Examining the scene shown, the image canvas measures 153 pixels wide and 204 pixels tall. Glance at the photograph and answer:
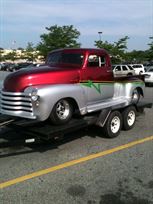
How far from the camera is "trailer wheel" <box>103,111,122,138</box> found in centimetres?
704

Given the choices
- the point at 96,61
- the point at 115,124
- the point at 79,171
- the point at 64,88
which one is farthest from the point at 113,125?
the point at 79,171

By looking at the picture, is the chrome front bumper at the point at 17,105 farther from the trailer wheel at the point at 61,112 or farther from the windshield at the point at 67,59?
the windshield at the point at 67,59

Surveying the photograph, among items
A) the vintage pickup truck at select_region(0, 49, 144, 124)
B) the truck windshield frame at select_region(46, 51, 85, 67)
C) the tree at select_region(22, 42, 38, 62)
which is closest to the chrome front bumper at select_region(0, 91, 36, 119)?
the vintage pickup truck at select_region(0, 49, 144, 124)

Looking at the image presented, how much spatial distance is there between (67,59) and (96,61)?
728 mm

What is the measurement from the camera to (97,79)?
7.21m

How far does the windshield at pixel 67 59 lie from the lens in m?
7.09

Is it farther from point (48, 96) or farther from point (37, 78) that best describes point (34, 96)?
point (37, 78)

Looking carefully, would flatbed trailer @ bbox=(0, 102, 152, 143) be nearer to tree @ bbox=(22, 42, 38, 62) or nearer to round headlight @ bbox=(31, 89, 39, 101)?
round headlight @ bbox=(31, 89, 39, 101)

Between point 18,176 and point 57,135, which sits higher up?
point 57,135

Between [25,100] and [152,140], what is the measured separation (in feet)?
10.3

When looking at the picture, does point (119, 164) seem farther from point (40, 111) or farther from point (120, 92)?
point (120, 92)

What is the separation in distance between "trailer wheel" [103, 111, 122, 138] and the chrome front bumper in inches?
79.2

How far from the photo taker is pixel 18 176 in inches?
197

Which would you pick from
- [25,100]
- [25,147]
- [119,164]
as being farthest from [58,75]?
[119,164]
